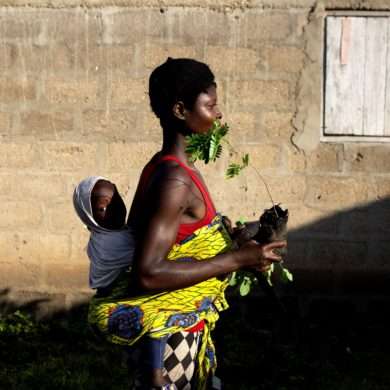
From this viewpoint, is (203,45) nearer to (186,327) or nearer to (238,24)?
(238,24)

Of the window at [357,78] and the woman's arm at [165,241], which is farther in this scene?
the window at [357,78]

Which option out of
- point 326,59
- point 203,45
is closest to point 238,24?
point 203,45

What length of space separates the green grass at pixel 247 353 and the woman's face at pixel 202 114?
2.33 meters

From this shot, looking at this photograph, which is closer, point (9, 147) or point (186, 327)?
point (186, 327)

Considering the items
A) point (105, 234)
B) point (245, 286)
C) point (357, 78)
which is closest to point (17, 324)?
point (245, 286)

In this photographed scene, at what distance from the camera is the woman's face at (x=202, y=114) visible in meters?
2.76

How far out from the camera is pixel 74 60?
18.9ft

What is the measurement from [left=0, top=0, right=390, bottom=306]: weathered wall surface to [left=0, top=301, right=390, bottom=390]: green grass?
1.20 ft

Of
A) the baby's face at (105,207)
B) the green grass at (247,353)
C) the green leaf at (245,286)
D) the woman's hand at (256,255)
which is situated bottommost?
the green grass at (247,353)

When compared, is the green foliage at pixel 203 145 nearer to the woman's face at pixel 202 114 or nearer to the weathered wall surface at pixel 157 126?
the woman's face at pixel 202 114

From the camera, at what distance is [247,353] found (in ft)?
17.8

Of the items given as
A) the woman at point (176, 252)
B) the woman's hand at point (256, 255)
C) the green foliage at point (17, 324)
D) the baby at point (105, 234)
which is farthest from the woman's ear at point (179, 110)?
the green foliage at point (17, 324)

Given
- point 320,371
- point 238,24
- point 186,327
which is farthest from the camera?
Result: point 238,24

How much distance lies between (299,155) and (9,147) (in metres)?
2.20
